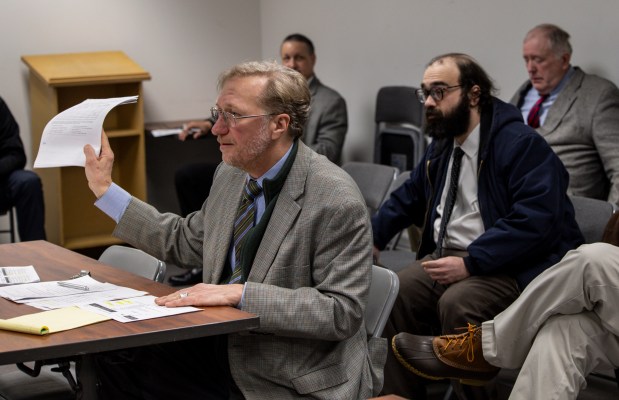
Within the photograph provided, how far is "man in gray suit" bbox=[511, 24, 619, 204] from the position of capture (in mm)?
4211

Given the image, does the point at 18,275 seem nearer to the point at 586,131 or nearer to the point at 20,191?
the point at 586,131

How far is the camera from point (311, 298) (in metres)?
2.12

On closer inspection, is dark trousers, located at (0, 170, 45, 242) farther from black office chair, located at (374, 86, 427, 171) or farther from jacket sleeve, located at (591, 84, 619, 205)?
jacket sleeve, located at (591, 84, 619, 205)

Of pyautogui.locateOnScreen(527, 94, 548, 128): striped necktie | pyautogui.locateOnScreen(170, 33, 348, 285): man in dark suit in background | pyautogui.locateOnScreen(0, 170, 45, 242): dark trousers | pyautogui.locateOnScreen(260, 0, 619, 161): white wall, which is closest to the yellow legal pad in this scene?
pyautogui.locateOnScreen(527, 94, 548, 128): striped necktie

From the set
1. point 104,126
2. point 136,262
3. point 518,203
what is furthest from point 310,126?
point 136,262

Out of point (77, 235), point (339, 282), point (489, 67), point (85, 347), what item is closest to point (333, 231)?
point (339, 282)

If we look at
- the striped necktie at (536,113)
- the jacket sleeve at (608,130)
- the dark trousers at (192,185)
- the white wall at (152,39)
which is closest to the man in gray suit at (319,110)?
the dark trousers at (192,185)

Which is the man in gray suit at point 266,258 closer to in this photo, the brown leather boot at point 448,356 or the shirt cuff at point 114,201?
the shirt cuff at point 114,201

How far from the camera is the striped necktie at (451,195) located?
11.2ft

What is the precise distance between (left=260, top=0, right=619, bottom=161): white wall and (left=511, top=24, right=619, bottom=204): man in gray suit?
19 centimetres

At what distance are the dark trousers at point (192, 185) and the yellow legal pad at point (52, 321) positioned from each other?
12.4ft

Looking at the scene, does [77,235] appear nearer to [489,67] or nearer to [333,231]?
[489,67]

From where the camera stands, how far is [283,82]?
95.1 inches

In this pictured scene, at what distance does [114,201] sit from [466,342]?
→ 120 centimetres
